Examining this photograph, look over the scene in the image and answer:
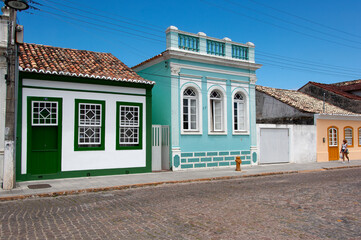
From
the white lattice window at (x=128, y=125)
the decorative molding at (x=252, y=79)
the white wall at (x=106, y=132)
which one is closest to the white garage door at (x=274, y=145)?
the decorative molding at (x=252, y=79)

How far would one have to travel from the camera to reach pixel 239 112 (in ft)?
54.8

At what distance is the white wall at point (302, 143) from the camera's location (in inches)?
731

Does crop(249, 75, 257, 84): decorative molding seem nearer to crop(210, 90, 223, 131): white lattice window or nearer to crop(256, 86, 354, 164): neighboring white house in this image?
crop(210, 90, 223, 131): white lattice window

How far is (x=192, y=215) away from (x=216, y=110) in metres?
10.1

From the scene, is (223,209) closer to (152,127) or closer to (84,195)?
(84,195)

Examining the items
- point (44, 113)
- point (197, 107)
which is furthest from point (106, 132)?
point (197, 107)

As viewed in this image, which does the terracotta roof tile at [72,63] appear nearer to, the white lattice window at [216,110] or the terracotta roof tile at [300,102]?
the white lattice window at [216,110]

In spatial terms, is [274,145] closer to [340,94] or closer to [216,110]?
[216,110]

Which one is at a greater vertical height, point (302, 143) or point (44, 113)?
point (44, 113)

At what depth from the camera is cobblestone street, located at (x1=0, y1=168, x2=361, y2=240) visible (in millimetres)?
5332

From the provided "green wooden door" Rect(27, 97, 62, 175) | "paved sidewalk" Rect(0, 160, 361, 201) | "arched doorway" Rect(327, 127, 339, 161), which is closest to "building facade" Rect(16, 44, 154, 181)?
"green wooden door" Rect(27, 97, 62, 175)

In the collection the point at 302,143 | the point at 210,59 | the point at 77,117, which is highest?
the point at 210,59

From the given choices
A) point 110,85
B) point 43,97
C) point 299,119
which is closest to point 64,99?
point 43,97

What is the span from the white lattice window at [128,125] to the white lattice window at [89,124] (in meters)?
0.90
